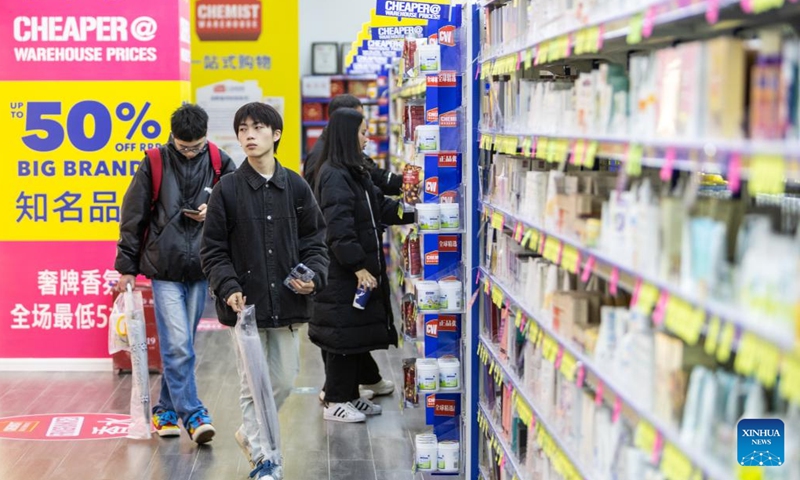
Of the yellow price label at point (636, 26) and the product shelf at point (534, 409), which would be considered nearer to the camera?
the yellow price label at point (636, 26)

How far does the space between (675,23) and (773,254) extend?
0.78 metres

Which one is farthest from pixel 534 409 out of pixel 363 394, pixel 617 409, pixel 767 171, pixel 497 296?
pixel 363 394

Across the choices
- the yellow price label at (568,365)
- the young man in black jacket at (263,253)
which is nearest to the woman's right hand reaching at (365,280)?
the young man in black jacket at (263,253)

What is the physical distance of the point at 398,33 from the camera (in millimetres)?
8062

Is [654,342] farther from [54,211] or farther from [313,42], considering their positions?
[313,42]

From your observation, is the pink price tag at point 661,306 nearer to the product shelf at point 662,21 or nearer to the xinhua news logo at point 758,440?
the xinhua news logo at point 758,440

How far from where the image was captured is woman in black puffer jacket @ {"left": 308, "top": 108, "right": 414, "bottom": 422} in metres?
6.15

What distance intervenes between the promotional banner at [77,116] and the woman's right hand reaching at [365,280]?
2.26 metres

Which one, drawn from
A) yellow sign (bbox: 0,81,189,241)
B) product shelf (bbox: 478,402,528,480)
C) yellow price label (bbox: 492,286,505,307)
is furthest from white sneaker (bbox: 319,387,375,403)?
yellow price label (bbox: 492,286,505,307)

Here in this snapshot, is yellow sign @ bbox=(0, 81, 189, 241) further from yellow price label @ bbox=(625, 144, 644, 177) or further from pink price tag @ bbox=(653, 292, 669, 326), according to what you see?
pink price tag @ bbox=(653, 292, 669, 326)

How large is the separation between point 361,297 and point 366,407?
807 millimetres

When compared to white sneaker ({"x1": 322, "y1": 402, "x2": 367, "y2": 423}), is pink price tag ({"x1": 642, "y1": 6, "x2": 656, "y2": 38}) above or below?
above

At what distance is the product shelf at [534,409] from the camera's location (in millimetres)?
2993

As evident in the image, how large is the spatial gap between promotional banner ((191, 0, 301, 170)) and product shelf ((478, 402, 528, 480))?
897 centimetres
